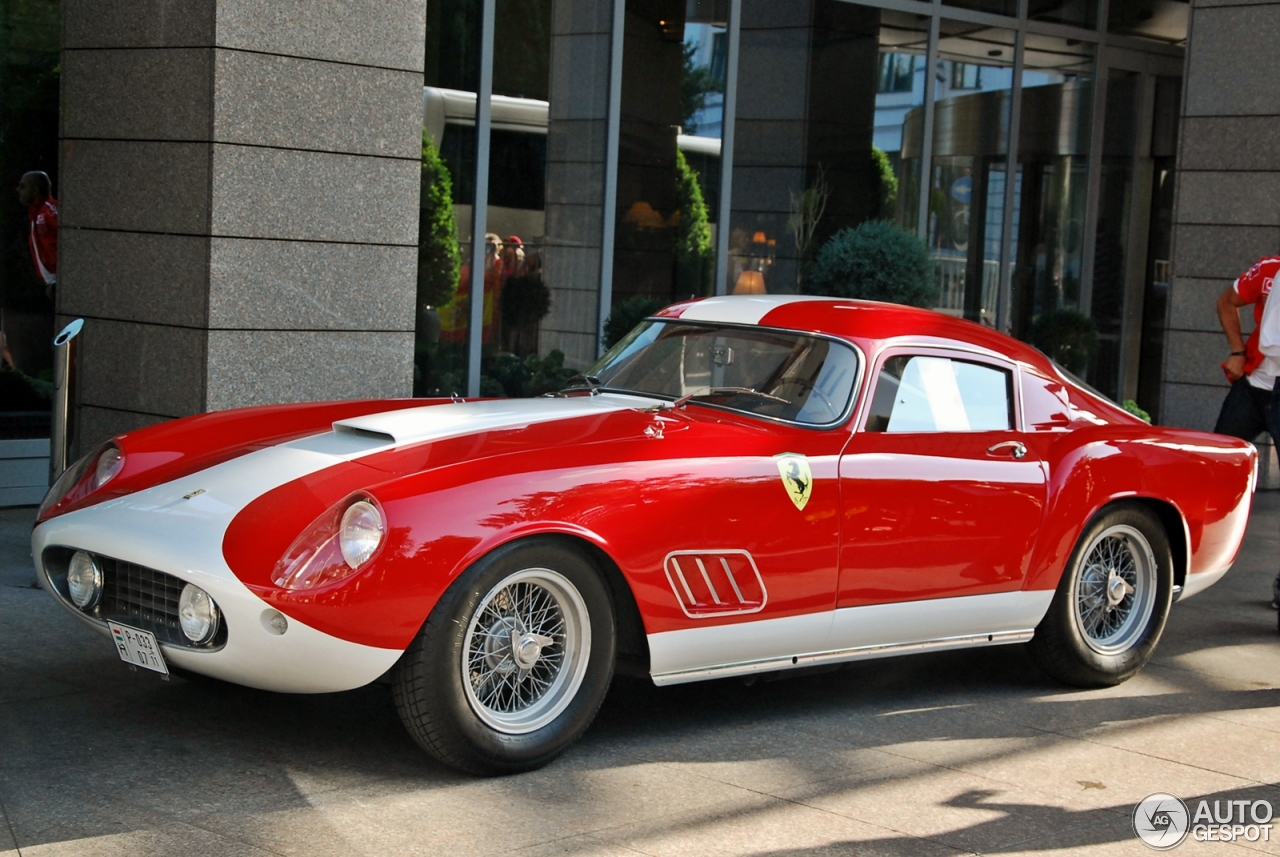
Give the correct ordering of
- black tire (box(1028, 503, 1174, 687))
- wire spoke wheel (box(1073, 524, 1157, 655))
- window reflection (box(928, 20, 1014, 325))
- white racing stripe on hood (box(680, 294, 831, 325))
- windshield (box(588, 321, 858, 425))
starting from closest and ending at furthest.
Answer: windshield (box(588, 321, 858, 425)) → white racing stripe on hood (box(680, 294, 831, 325)) → black tire (box(1028, 503, 1174, 687)) → wire spoke wheel (box(1073, 524, 1157, 655)) → window reflection (box(928, 20, 1014, 325))

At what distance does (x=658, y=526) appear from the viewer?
4.61 meters

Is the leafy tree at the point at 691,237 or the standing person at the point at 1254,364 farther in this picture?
the leafy tree at the point at 691,237

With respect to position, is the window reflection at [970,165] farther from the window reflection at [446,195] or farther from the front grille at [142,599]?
the front grille at [142,599]

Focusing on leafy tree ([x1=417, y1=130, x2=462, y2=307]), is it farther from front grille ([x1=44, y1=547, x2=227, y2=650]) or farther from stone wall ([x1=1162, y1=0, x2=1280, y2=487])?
stone wall ([x1=1162, y1=0, x2=1280, y2=487])

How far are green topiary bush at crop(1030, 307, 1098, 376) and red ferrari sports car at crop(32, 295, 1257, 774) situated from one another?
806 centimetres

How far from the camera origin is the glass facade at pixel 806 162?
1060cm

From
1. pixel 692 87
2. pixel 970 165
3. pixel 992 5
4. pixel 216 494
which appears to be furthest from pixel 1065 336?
pixel 216 494

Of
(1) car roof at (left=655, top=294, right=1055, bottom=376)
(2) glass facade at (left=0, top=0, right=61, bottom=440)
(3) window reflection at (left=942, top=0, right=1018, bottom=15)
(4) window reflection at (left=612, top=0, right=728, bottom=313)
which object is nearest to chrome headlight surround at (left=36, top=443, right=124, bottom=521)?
(1) car roof at (left=655, top=294, right=1055, bottom=376)

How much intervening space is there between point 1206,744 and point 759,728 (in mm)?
1579

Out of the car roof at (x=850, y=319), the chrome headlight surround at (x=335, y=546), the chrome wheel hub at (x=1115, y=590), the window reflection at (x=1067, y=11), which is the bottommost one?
the chrome wheel hub at (x=1115, y=590)

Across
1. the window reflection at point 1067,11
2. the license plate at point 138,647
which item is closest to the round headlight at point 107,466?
the license plate at point 138,647

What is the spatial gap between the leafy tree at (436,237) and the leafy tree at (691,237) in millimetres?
2087

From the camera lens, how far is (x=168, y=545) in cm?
427

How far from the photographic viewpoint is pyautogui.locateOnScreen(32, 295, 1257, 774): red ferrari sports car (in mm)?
4188
